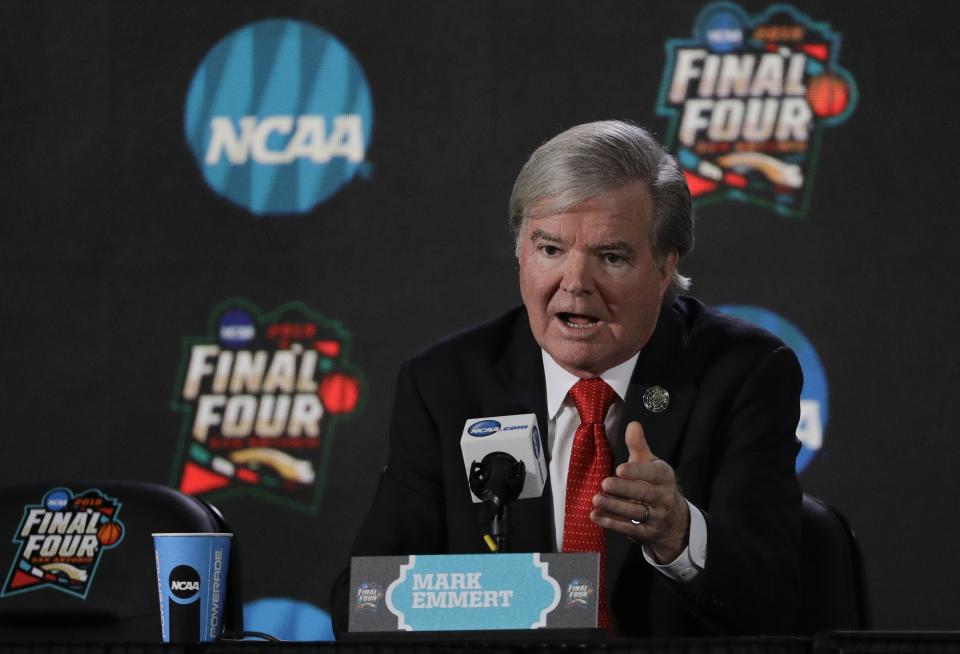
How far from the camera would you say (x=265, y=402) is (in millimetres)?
3479

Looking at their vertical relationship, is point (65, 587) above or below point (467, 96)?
below

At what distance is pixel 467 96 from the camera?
353 centimetres

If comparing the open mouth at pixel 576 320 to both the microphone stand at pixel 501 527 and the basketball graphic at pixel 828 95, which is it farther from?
the basketball graphic at pixel 828 95

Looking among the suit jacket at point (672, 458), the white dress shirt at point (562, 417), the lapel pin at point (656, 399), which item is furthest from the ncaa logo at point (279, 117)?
the lapel pin at point (656, 399)

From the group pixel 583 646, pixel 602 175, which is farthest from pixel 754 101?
pixel 583 646

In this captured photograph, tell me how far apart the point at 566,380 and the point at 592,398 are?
0.05 meters

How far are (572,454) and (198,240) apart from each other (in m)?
2.03

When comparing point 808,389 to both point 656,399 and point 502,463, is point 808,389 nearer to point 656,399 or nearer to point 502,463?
point 656,399

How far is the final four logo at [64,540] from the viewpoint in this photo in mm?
2004

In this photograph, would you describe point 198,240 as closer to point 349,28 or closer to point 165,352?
point 165,352

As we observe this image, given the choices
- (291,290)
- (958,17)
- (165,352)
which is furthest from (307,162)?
(958,17)

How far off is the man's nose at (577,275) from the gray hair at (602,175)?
7 centimetres

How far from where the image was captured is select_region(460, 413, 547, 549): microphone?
136cm

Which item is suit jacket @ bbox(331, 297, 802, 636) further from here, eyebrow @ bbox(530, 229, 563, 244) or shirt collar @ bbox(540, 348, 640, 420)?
eyebrow @ bbox(530, 229, 563, 244)
